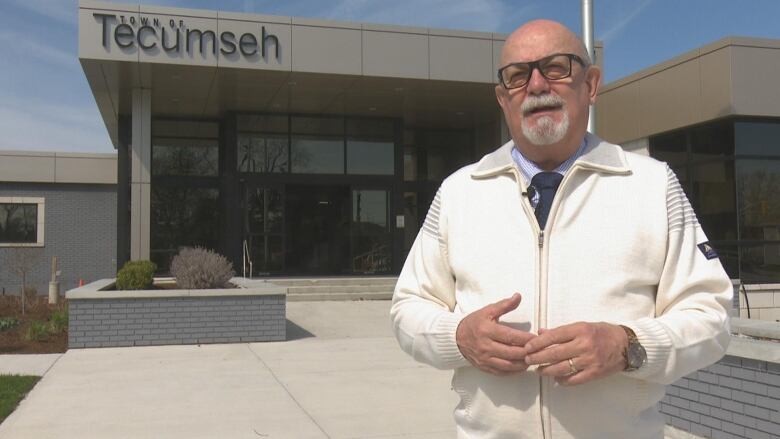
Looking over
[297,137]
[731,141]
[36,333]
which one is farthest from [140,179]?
[731,141]

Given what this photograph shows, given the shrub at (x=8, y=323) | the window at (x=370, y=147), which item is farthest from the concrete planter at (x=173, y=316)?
the window at (x=370, y=147)

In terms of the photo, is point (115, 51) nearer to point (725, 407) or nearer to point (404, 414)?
point (404, 414)

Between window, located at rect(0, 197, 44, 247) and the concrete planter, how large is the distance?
13.0 meters

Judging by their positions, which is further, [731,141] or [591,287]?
[731,141]

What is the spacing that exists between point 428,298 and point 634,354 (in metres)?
0.67

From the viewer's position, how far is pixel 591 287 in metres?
1.88

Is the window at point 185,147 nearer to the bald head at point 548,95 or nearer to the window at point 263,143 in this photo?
the window at point 263,143

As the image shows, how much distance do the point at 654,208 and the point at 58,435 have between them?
5.36m

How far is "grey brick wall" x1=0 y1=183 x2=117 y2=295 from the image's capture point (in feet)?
73.0

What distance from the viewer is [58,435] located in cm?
568

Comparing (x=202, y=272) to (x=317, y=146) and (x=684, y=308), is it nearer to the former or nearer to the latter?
(x=317, y=146)

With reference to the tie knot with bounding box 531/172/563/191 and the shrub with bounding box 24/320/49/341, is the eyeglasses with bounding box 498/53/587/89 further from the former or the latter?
the shrub with bounding box 24/320/49/341

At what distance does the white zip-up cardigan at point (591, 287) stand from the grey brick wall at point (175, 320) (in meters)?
9.09

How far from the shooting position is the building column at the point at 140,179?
1634 centimetres
